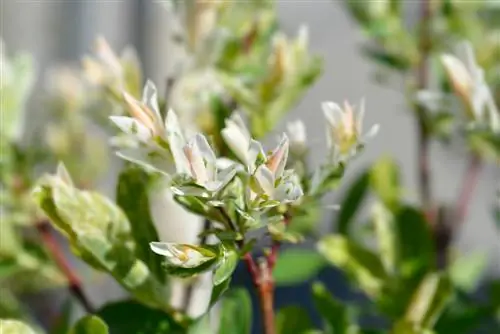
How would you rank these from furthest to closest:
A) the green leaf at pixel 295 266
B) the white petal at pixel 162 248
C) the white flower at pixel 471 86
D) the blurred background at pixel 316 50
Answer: the blurred background at pixel 316 50 < the green leaf at pixel 295 266 < the white flower at pixel 471 86 < the white petal at pixel 162 248

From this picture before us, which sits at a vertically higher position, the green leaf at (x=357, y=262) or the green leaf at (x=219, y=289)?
the green leaf at (x=219, y=289)

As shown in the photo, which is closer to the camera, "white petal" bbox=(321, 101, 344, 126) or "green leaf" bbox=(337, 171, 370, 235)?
"white petal" bbox=(321, 101, 344, 126)

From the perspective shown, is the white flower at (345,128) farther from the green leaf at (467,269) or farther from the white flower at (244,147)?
the green leaf at (467,269)

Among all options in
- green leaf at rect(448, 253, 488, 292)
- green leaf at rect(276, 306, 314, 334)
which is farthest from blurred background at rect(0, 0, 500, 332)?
green leaf at rect(276, 306, 314, 334)

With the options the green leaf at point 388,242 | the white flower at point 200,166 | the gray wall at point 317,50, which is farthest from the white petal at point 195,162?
the gray wall at point 317,50

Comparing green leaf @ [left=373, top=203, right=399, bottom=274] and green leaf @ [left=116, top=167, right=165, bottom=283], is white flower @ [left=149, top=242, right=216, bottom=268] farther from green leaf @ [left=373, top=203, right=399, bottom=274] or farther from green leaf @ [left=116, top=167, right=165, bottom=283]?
green leaf @ [left=373, top=203, right=399, bottom=274]

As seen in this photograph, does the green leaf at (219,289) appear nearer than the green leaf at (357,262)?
Yes

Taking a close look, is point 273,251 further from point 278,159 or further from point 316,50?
point 316,50
